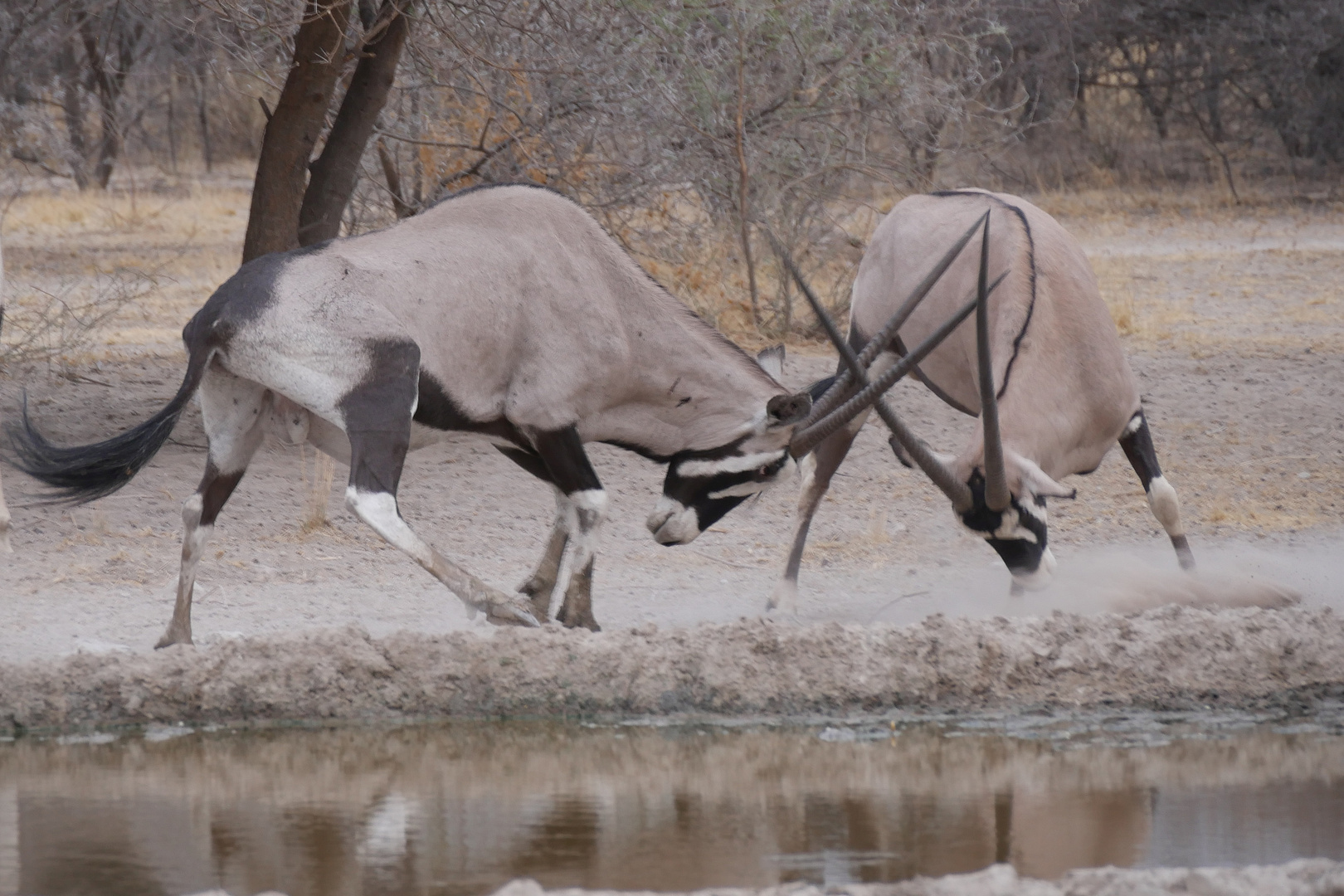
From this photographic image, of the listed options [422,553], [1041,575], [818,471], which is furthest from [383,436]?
[818,471]

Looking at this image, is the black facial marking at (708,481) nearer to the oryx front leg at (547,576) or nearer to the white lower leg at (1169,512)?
the oryx front leg at (547,576)

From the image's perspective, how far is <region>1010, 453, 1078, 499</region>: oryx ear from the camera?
5.00m

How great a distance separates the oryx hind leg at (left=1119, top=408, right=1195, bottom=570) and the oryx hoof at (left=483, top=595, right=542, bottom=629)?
2119 mm

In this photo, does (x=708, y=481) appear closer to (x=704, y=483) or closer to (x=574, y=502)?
(x=704, y=483)

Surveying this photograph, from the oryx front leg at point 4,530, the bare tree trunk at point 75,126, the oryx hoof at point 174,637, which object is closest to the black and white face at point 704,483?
the oryx hoof at point 174,637

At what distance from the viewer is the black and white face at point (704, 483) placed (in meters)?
5.53

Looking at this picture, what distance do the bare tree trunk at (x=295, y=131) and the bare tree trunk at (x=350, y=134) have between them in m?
0.15

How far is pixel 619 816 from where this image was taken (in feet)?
12.6

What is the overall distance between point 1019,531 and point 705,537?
93.9 inches

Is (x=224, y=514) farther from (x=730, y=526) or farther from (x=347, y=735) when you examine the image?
(x=347, y=735)

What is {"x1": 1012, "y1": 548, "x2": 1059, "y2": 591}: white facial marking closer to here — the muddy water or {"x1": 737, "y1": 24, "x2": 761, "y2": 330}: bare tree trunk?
the muddy water

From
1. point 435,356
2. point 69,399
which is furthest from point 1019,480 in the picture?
point 69,399

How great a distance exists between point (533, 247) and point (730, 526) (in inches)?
93.4

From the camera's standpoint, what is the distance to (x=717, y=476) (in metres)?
5.56
